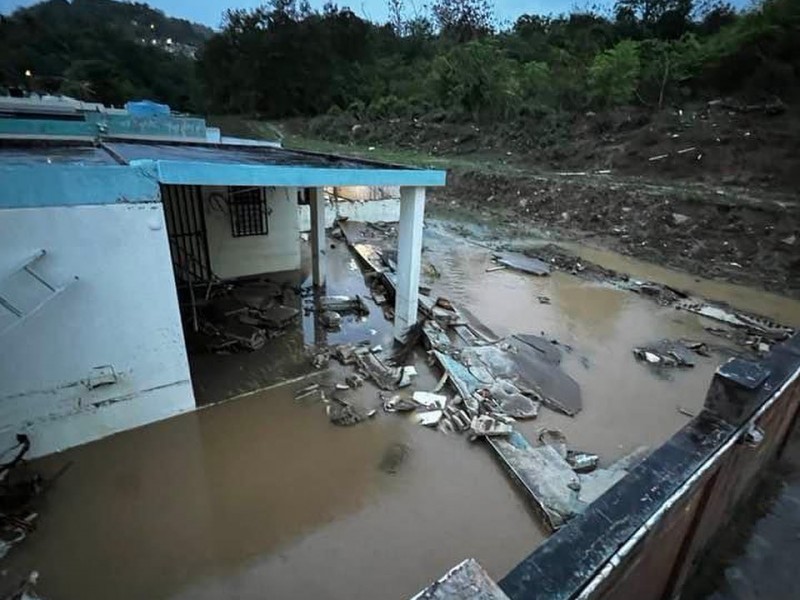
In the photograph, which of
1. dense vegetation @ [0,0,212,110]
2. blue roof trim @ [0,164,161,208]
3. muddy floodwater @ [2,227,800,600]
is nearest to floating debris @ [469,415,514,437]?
muddy floodwater @ [2,227,800,600]

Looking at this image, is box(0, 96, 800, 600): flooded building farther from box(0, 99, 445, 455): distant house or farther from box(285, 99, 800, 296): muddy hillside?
box(285, 99, 800, 296): muddy hillside

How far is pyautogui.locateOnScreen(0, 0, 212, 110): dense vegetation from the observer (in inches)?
1474

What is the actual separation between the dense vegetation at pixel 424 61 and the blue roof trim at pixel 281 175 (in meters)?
21.1

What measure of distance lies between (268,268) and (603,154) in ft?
56.3

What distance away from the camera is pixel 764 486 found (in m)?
4.15

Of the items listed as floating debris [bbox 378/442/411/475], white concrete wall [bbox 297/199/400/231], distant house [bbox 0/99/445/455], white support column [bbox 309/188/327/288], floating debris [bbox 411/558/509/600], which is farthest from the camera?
white concrete wall [bbox 297/199/400/231]

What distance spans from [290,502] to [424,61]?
4481cm

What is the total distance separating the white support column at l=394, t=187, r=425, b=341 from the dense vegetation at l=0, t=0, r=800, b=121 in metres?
20.9

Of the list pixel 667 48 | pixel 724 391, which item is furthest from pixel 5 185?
pixel 667 48

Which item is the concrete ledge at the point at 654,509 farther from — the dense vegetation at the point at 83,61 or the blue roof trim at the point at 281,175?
the dense vegetation at the point at 83,61

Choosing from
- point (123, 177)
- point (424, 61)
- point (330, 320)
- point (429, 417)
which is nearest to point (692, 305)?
point (429, 417)

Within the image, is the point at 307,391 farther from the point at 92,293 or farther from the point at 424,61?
the point at 424,61

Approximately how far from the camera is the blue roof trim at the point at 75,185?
3883 millimetres

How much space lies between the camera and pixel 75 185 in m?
4.14
